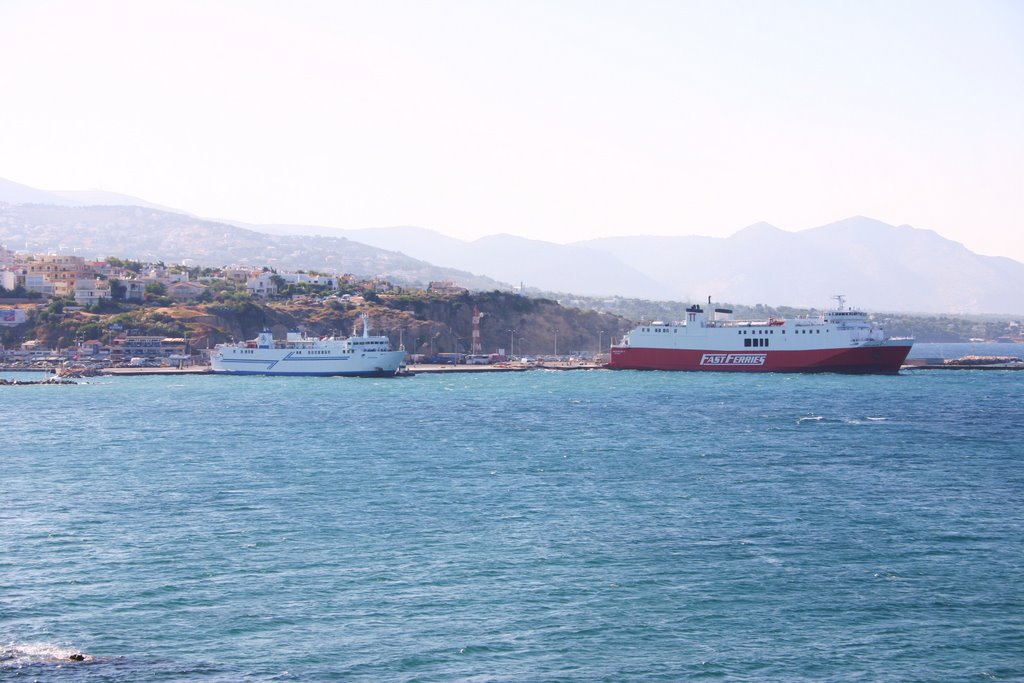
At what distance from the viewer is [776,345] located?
10506 centimetres

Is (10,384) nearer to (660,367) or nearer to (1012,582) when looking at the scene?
(660,367)

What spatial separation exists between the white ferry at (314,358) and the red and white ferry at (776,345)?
27855 millimetres

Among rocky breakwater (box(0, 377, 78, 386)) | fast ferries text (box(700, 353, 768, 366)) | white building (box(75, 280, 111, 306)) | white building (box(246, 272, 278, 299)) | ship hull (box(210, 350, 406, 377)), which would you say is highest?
white building (box(246, 272, 278, 299))

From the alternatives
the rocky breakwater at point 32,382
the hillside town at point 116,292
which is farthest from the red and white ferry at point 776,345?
the rocky breakwater at point 32,382

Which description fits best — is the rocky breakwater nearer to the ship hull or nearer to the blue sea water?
the ship hull

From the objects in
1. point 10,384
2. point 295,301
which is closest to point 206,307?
point 295,301

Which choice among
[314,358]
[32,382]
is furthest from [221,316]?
[32,382]

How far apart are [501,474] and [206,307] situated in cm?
10357

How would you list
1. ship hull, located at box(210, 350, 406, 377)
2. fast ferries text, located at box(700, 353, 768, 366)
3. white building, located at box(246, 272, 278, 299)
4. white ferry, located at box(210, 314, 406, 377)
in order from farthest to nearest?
white building, located at box(246, 272, 278, 299), ship hull, located at box(210, 350, 406, 377), white ferry, located at box(210, 314, 406, 377), fast ferries text, located at box(700, 353, 768, 366)

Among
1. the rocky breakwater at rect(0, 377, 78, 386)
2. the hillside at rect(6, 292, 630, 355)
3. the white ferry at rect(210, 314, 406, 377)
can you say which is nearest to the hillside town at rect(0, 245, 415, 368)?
the hillside at rect(6, 292, 630, 355)

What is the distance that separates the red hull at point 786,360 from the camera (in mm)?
102438

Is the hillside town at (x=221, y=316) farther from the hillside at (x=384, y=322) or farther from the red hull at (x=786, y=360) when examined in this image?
the red hull at (x=786, y=360)

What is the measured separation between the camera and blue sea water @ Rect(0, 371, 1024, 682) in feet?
68.3

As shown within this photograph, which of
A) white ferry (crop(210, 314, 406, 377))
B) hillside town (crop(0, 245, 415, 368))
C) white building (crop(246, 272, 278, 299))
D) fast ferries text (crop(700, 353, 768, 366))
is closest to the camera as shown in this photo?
fast ferries text (crop(700, 353, 768, 366))
